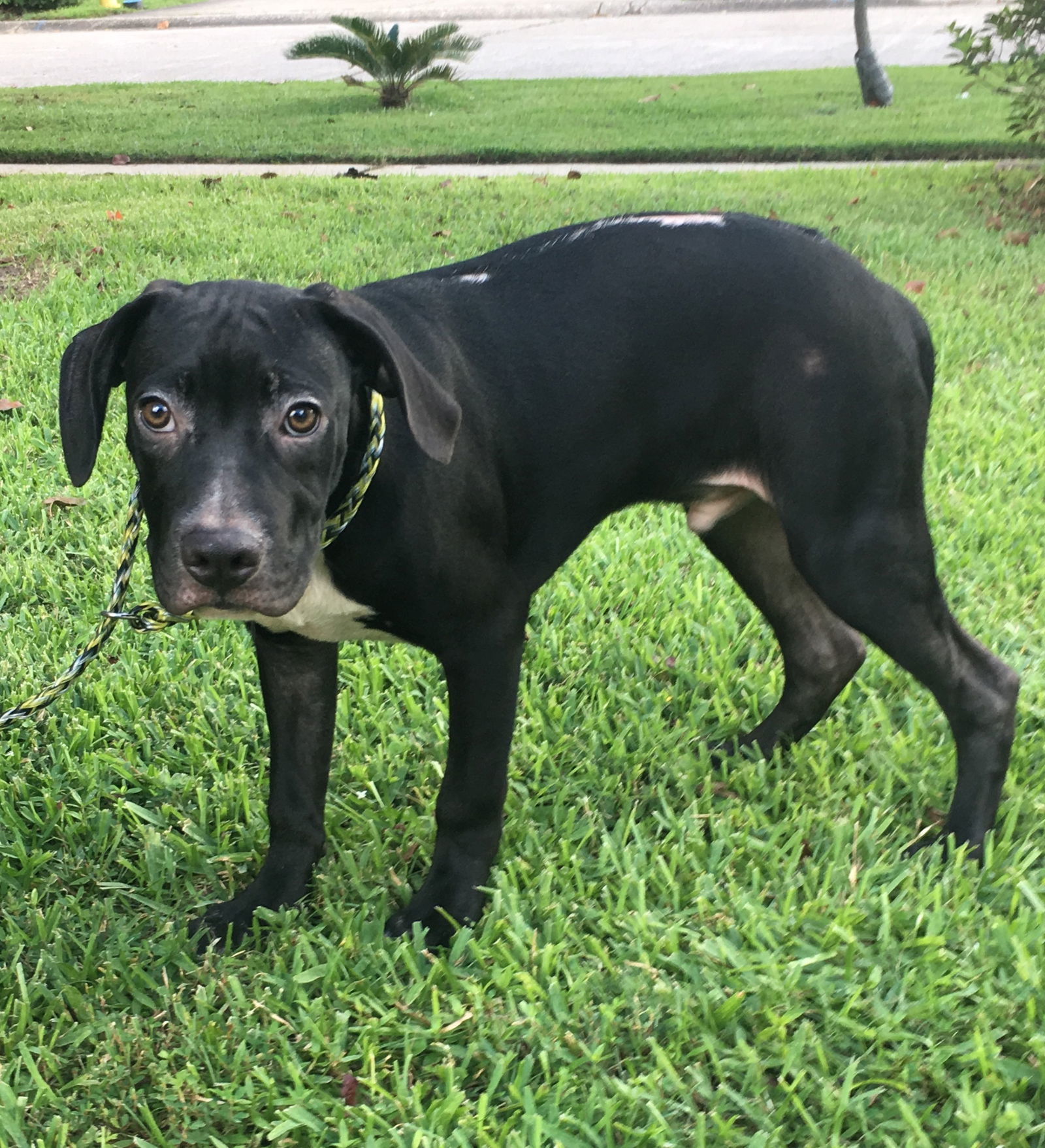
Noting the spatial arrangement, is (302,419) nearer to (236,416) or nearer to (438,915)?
(236,416)

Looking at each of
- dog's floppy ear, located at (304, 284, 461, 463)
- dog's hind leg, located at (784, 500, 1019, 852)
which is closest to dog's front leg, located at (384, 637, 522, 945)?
dog's floppy ear, located at (304, 284, 461, 463)

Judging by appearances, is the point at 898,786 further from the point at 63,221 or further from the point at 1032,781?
the point at 63,221

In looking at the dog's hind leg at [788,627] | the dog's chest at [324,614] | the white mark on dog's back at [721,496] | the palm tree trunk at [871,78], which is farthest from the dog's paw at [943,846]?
the palm tree trunk at [871,78]

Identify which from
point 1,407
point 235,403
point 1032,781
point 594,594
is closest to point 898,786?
point 1032,781

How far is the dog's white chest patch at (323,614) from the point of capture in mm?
2398

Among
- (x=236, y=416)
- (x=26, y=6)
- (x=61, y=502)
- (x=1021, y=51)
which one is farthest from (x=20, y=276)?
(x=26, y=6)

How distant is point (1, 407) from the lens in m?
5.20

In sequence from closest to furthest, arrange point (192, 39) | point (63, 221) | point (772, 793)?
point (772, 793), point (63, 221), point (192, 39)

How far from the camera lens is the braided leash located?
2279 millimetres

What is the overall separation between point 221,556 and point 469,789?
910 mm

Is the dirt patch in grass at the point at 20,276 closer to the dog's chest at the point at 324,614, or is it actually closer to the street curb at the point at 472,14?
the dog's chest at the point at 324,614

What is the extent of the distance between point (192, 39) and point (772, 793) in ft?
78.5

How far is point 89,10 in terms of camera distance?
28734 mm

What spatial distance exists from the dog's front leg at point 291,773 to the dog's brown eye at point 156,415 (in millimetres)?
736
